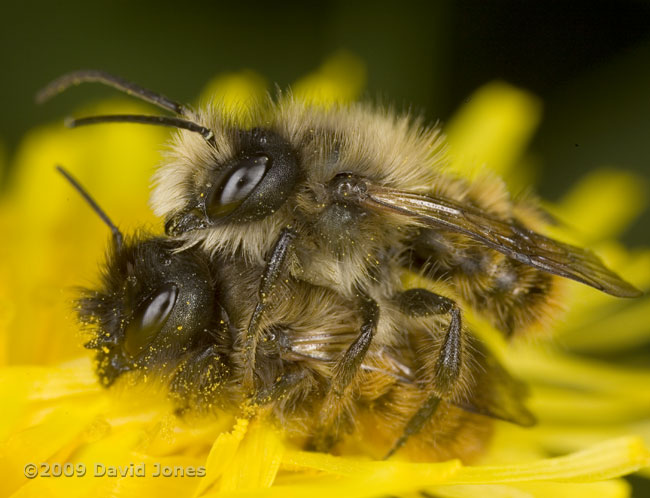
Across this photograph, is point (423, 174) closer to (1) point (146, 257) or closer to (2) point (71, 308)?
(1) point (146, 257)

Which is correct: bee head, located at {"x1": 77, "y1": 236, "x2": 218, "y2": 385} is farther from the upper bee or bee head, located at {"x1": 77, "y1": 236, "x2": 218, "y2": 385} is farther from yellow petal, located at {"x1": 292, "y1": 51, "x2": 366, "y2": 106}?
yellow petal, located at {"x1": 292, "y1": 51, "x2": 366, "y2": 106}

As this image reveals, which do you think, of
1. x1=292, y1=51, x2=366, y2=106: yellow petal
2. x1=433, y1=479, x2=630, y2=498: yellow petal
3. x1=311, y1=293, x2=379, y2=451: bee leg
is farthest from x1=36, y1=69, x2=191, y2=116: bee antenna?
x1=292, y1=51, x2=366, y2=106: yellow petal

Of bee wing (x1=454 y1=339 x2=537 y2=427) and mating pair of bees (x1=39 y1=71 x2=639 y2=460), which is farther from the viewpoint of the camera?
bee wing (x1=454 y1=339 x2=537 y2=427)

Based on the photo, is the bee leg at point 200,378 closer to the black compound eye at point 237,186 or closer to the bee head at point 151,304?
the bee head at point 151,304

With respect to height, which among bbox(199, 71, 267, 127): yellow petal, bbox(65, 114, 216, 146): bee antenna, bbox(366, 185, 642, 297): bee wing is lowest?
bbox(199, 71, 267, 127): yellow petal

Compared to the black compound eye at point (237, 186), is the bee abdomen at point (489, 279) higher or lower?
lower

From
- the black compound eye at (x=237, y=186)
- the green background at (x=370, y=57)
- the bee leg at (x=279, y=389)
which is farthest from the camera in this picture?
the green background at (x=370, y=57)

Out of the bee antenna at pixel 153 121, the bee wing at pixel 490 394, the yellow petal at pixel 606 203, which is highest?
the bee antenna at pixel 153 121

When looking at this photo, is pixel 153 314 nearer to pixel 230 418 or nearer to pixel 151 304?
pixel 151 304

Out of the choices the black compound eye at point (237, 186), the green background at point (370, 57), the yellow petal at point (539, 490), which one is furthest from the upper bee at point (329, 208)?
the green background at point (370, 57)
